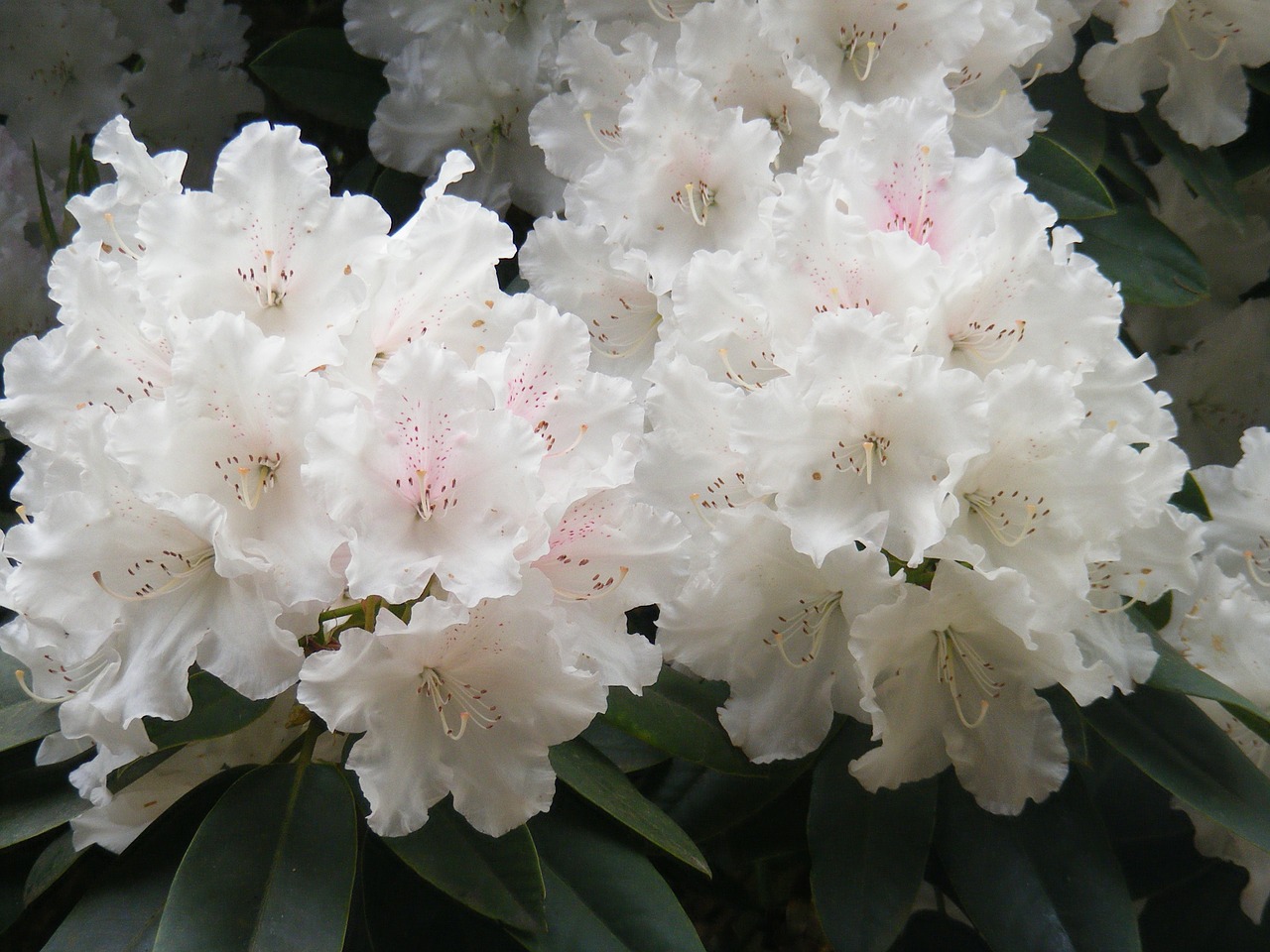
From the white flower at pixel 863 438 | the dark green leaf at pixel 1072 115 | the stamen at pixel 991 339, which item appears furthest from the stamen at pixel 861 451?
the dark green leaf at pixel 1072 115

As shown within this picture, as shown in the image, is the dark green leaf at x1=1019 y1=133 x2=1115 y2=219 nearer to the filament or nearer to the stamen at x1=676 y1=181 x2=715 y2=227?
the stamen at x1=676 y1=181 x2=715 y2=227

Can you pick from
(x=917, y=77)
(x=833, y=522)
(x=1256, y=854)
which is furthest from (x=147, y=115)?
(x=1256, y=854)

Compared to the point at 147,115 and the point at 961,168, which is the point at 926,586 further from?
the point at 147,115

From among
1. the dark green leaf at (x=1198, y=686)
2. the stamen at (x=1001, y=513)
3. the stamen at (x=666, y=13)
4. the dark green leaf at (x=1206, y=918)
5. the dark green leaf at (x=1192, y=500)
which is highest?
the stamen at (x=666, y=13)

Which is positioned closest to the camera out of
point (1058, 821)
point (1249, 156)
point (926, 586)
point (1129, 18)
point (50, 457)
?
point (50, 457)

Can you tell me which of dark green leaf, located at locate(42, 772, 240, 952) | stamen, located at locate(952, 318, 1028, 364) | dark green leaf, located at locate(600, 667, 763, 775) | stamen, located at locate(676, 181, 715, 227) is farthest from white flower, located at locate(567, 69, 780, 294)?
dark green leaf, located at locate(42, 772, 240, 952)

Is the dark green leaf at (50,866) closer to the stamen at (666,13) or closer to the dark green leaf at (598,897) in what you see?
the dark green leaf at (598,897)

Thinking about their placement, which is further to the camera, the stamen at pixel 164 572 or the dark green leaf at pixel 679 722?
the dark green leaf at pixel 679 722
